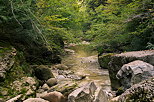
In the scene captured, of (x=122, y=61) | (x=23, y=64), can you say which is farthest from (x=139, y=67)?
(x=23, y=64)

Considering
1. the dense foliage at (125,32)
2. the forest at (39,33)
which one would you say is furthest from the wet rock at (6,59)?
the dense foliage at (125,32)

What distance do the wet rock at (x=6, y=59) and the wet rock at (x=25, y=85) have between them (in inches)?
18.0

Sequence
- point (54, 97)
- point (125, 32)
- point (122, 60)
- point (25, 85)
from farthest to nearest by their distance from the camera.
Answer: point (125, 32) < point (122, 60) < point (25, 85) < point (54, 97)

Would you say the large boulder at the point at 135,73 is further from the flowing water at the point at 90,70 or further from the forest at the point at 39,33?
the flowing water at the point at 90,70

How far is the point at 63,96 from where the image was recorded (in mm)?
4273

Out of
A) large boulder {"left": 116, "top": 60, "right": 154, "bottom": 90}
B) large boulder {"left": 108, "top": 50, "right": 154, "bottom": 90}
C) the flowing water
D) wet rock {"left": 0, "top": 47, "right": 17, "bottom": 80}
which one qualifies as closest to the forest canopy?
wet rock {"left": 0, "top": 47, "right": 17, "bottom": 80}

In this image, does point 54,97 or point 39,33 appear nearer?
point 39,33

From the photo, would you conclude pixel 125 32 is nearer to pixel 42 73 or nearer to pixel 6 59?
pixel 42 73

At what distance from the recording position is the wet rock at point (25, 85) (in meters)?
4.43

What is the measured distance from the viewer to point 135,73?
384cm

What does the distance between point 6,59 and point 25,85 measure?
1064mm

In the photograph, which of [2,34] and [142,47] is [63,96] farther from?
[142,47]

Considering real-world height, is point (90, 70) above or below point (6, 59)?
below

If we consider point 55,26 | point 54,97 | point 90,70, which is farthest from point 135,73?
point 55,26
